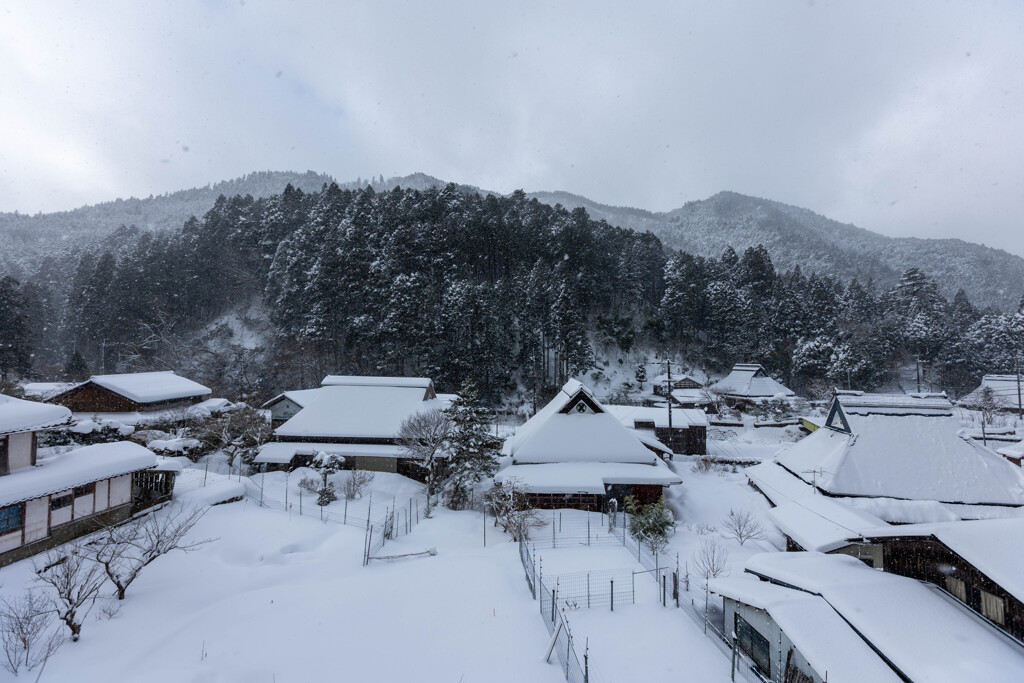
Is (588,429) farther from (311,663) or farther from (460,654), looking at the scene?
(311,663)

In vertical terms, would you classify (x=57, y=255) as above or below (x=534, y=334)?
above

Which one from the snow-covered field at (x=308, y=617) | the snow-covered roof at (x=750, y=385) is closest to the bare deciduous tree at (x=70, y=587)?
the snow-covered field at (x=308, y=617)

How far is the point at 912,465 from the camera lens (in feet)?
55.8

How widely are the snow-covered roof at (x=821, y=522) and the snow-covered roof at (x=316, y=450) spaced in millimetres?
16086

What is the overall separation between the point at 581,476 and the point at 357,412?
13.4 meters

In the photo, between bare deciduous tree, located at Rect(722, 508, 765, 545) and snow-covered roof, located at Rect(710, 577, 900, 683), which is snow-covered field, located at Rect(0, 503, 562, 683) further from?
bare deciduous tree, located at Rect(722, 508, 765, 545)

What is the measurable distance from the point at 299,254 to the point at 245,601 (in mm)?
41893

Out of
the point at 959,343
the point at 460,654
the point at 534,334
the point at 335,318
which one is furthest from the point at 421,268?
the point at 959,343

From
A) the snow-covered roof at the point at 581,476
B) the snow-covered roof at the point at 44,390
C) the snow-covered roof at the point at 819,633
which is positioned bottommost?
the snow-covered roof at the point at 581,476

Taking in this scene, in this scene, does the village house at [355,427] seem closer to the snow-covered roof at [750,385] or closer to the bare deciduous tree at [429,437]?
the bare deciduous tree at [429,437]

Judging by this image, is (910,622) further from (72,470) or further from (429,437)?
(72,470)

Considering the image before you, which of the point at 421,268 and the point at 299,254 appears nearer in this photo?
the point at 421,268

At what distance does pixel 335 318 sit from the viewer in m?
41.8

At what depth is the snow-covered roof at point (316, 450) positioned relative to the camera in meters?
21.2
